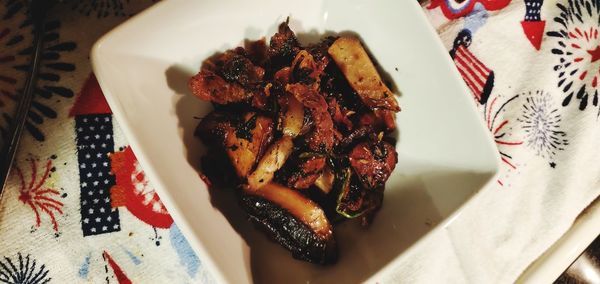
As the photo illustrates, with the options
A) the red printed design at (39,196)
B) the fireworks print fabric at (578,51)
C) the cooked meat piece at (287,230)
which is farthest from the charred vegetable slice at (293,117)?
the fireworks print fabric at (578,51)

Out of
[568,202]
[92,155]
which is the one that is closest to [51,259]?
[92,155]

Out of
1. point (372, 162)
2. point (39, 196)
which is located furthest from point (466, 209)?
point (39, 196)

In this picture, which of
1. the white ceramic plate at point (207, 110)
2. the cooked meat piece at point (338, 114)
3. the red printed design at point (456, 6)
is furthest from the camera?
the red printed design at point (456, 6)

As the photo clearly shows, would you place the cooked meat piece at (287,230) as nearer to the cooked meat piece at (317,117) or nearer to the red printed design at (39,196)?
the cooked meat piece at (317,117)

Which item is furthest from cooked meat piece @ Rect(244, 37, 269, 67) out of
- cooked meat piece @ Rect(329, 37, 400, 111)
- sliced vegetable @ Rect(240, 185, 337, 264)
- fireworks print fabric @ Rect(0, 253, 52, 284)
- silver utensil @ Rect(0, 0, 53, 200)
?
fireworks print fabric @ Rect(0, 253, 52, 284)

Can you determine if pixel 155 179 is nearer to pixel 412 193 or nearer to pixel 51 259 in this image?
pixel 51 259

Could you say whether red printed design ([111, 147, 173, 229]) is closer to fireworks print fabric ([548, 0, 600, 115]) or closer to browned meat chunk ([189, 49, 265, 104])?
browned meat chunk ([189, 49, 265, 104])

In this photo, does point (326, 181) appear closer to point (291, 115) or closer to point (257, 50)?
point (291, 115)
